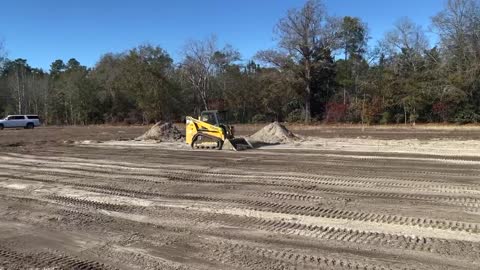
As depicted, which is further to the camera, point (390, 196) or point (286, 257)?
point (390, 196)

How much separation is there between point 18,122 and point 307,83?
2995cm

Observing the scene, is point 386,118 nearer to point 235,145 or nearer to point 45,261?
point 235,145

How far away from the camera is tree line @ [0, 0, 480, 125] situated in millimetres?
38156

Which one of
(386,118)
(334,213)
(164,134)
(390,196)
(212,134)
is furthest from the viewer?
(386,118)

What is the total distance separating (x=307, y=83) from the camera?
45719 millimetres

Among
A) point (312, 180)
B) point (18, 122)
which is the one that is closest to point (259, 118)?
point (18, 122)

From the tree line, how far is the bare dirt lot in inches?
1048

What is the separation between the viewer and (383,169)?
38.6 feet

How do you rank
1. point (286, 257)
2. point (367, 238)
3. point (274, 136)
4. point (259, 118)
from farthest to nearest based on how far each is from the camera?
point (259, 118)
point (274, 136)
point (367, 238)
point (286, 257)

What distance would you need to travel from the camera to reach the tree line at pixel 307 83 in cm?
3816

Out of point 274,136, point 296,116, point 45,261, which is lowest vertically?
point 45,261

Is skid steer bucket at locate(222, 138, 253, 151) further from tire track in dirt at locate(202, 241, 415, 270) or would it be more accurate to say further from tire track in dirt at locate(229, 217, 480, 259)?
tire track in dirt at locate(202, 241, 415, 270)

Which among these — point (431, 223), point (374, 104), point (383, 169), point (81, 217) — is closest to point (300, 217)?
point (431, 223)

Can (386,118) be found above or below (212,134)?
above
